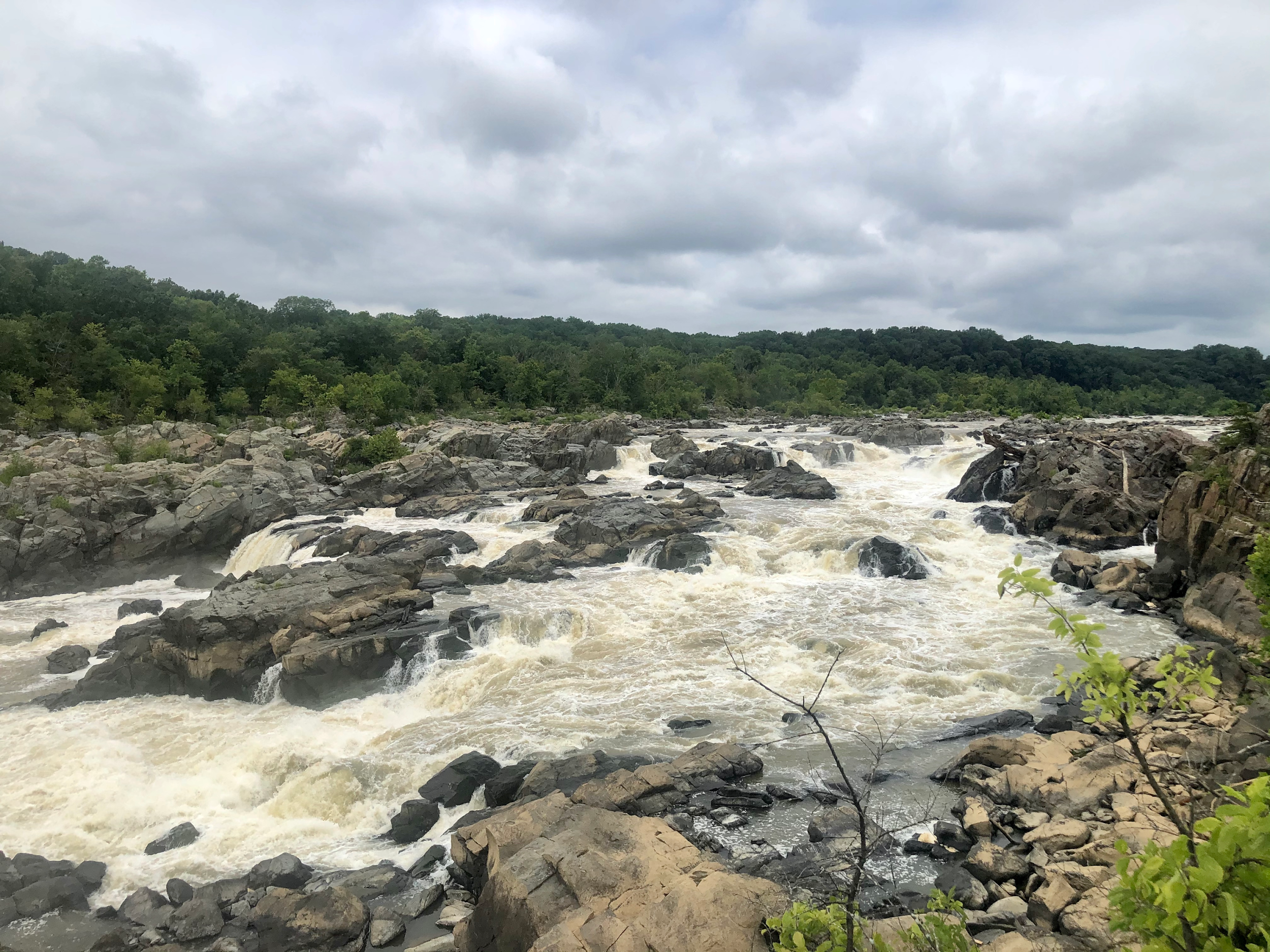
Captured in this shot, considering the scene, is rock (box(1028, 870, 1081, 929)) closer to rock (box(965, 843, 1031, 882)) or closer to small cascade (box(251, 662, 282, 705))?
rock (box(965, 843, 1031, 882))

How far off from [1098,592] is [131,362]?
194 feet

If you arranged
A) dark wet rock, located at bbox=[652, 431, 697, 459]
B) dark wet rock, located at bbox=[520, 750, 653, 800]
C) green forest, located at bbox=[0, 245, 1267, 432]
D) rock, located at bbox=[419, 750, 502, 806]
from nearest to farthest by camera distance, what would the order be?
dark wet rock, located at bbox=[520, 750, 653, 800] < rock, located at bbox=[419, 750, 502, 806] < dark wet rock, located at bbox=[652, 431, 697, 459] < green forest, located at bbox=[0, 245, 1267, 432]

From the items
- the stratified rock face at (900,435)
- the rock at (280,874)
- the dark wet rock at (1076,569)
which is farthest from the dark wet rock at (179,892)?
the stratified rock face at (900,435)

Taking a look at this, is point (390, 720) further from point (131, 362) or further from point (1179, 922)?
point (131, 362)

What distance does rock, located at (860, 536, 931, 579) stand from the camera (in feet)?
68.9

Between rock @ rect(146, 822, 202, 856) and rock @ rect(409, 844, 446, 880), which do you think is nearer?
rock @ rect(409, 844, 446, 880)

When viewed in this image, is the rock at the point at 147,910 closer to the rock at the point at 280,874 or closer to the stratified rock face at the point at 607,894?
the rock at the point at 280,874

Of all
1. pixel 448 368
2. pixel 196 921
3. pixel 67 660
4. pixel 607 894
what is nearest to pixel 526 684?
pixel 196 921

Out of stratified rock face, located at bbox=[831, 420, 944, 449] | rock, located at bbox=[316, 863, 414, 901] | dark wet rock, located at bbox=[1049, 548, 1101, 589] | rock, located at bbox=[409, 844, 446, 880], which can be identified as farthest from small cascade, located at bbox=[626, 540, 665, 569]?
stratified rock face, located at bbox=[831, 420, 944, 449]

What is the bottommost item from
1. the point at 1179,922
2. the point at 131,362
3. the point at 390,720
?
the point at 390,720

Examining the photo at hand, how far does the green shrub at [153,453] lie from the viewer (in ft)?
112

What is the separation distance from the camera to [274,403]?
54688 millimetres

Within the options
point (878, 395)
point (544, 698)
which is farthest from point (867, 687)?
point (878, 395)

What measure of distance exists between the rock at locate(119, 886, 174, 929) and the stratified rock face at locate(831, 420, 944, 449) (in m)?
39.4
